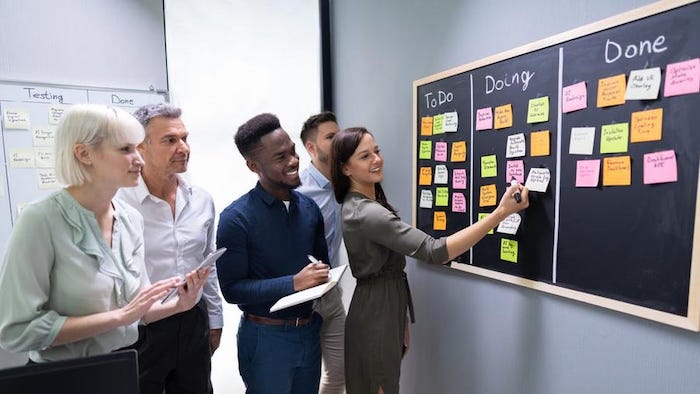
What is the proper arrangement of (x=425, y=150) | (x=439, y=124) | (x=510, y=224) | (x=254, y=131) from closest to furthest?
(x=510, y=224), (x=254, y=131), (x=439, y=124), (x=425, y=150)

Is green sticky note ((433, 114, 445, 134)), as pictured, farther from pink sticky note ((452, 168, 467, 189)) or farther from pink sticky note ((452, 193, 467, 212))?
pink sticky note ((452, 193, 467, 212))

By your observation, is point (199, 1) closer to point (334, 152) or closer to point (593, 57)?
point (334, 152)

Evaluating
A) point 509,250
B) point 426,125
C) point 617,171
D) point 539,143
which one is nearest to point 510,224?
point 509,250

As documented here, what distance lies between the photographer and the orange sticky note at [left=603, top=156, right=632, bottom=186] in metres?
1.19

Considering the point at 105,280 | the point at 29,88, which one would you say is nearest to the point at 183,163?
the point at 105,280

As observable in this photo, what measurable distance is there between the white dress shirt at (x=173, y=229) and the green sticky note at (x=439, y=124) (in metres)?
1.11

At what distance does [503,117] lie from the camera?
155 cm

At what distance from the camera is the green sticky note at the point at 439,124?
73.0 inches

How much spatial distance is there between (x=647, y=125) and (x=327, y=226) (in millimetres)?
1575

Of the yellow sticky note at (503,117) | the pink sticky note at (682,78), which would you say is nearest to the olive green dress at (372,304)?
the yellow sticky note at (503,117)

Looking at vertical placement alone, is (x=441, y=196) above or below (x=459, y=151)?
below

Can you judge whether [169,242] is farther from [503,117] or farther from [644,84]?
[644,84]

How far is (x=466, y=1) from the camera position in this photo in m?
1.72

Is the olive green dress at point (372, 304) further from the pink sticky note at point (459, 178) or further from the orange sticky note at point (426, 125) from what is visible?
the orange sticky note at point (426, 125)
